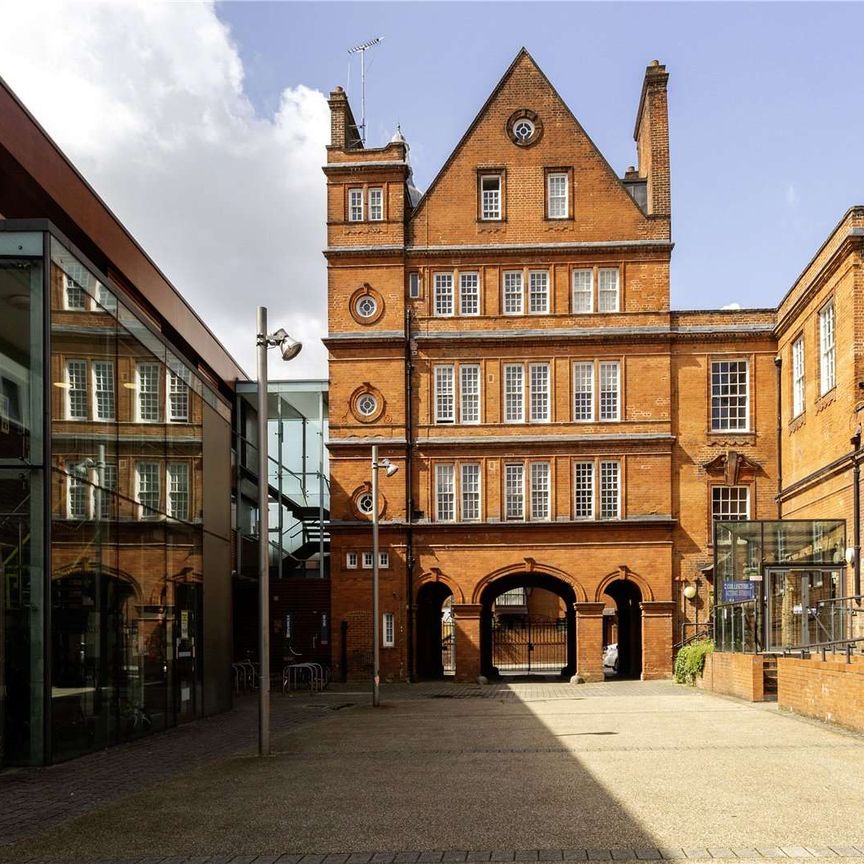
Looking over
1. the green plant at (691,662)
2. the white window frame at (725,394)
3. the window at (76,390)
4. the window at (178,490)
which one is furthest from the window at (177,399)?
the white window frame at (725,394)

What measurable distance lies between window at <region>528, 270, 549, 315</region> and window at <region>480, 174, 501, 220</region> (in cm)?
245

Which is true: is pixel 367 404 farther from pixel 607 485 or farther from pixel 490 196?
pixel 607 485

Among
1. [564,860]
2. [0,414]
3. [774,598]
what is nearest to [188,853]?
[564,860]

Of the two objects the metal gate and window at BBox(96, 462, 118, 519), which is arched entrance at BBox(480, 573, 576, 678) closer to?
the metal gate

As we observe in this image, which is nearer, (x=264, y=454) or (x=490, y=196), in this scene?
(x=264, y=454)

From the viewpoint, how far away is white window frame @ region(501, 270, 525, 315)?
4241cm

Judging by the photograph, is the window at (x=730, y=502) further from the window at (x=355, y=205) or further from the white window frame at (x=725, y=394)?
the window at (x=355, y=205)

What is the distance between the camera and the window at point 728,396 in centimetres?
4234

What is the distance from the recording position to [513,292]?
139 feet

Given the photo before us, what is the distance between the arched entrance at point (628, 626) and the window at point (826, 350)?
10.2 meters

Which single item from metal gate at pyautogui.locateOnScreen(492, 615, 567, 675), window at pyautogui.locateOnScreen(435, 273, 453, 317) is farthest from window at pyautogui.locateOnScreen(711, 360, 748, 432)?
metal gate at pyautogui.locateOnScreen(492, 615, 567, 675)

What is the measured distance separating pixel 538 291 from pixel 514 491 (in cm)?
692

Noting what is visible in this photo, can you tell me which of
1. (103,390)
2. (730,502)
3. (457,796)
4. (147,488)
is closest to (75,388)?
(103,390)

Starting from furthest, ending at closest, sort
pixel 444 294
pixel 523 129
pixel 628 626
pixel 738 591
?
pixel 628 626
pixel 523 129
pixel 444 294
pixel 738 591
